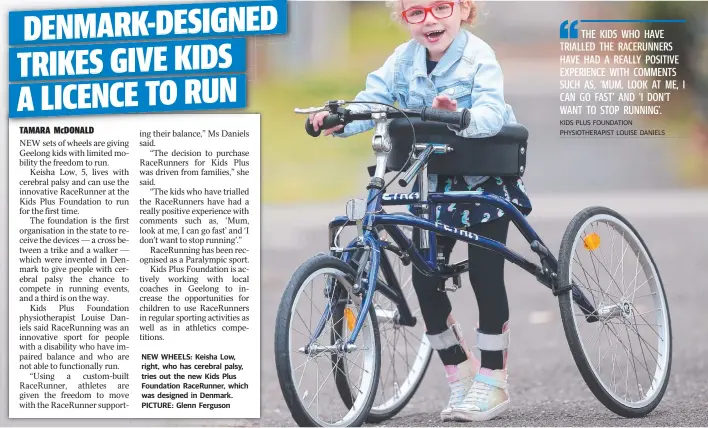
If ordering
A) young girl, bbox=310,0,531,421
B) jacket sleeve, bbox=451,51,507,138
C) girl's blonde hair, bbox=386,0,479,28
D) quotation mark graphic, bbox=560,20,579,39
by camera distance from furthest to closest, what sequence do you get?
quotation mark graphic, bbox=560,20,579,39 → girl's blonde hair, bbox=386,0,479,28 → young girl, bbox=310,0,531,421 → jacket sleeve, bbox=451,51,507,138

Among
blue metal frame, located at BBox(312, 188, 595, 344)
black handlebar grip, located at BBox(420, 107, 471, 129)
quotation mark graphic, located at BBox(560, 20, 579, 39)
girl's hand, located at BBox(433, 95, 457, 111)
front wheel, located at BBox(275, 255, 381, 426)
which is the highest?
quotation mark graphic, located at BBox(560, 20, 579, 39)

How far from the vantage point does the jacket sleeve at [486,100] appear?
4.02m

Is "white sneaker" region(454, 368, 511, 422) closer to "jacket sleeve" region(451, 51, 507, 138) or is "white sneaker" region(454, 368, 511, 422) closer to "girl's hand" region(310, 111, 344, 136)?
"jacket sleeve" region(451, 51, 507, 138)

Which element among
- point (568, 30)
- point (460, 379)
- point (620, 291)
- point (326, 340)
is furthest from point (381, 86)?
point (568, 30)

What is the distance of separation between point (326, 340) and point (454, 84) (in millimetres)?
1003

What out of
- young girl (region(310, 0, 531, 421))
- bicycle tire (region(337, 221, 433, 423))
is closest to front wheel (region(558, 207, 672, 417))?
young girl (region(310, 0, 531, 421))

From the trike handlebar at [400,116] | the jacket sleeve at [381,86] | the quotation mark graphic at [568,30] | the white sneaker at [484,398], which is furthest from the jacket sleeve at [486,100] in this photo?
the quotation mark graphic at [568,30]

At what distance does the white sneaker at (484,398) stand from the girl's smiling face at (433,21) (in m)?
1.15

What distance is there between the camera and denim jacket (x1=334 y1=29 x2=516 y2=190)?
4.08 meters

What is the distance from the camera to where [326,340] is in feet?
12.8

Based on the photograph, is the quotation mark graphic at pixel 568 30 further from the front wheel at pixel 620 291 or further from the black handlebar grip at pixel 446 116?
the black handlebar grip at pixel 446 116

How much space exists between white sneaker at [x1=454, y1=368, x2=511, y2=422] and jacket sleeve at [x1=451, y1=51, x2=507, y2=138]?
86 centimetres

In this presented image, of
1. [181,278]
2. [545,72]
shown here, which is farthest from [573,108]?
[545,72]

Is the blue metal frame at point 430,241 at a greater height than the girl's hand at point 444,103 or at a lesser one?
lesser
